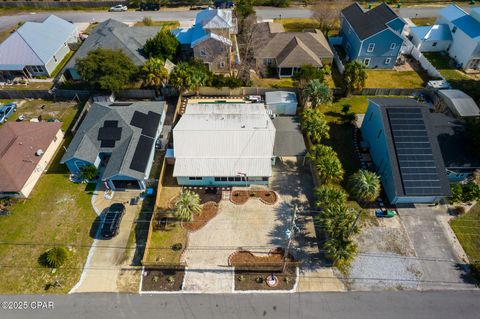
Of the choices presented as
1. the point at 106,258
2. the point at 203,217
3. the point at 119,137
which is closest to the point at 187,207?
the point at 203,217

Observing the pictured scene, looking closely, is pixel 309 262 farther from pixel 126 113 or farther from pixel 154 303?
pixel 126 113

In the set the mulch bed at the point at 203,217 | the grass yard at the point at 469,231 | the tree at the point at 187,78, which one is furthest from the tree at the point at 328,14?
the mulch bed at the point at 203,217

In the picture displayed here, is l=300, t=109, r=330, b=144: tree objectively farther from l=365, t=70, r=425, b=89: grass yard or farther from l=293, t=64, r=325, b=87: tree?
l=365, t=70, r=425, b=89: grass yard

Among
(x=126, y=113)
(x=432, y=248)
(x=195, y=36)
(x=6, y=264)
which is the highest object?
(x=195, y=36)

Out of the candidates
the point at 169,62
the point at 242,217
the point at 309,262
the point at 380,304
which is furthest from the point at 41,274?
the point at 169,62

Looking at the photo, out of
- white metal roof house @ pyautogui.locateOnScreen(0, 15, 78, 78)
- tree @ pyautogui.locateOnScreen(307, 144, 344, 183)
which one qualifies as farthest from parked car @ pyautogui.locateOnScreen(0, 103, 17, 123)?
tree @ pyautogui.locateOnScreen(307, 144, 344, 183)

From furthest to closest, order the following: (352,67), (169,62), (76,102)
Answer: (169,62) < (76,102) < (352,67)
